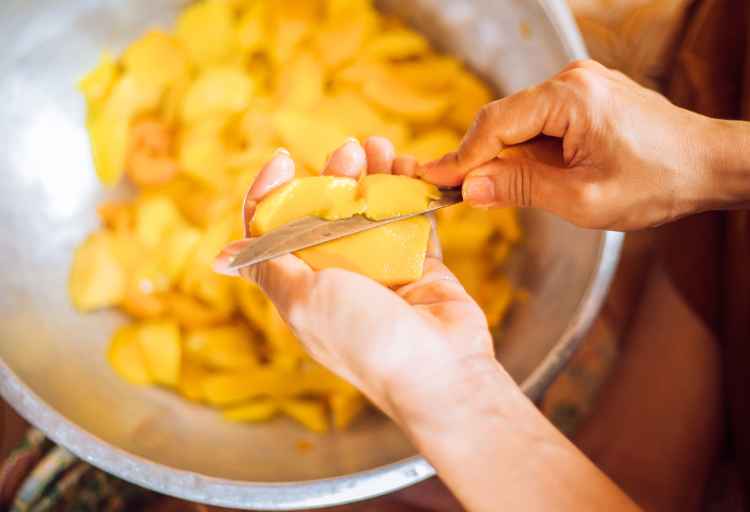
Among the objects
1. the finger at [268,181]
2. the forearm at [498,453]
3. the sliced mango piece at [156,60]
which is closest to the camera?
the forearm at [498,453]

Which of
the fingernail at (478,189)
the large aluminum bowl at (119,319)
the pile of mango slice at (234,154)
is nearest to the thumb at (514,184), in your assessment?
the fingernail at (478,189)

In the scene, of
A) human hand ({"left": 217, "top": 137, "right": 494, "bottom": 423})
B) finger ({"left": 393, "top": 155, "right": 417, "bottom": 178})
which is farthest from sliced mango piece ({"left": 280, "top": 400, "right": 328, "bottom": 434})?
finger ({"left": 393, "top": 155, "right": 417, "bottom": 178})

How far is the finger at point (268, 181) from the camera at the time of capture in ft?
2.94

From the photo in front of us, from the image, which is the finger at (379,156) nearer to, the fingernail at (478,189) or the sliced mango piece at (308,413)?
the fingernail at (478,189)

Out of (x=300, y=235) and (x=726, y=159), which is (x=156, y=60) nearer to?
(x=300, y=235)

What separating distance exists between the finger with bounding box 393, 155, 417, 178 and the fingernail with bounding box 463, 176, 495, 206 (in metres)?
0.13

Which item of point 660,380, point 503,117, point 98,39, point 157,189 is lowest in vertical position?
point 660,380

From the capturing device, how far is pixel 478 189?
0.84 metres

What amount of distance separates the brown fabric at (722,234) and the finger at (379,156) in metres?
0.74

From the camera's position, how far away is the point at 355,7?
52.9 inches

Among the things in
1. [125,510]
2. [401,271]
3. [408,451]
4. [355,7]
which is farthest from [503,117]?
[125,510]

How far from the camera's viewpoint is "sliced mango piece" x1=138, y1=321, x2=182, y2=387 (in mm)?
1167

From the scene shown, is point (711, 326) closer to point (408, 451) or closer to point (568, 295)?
point (568, 295)

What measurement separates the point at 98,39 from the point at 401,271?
961mm
